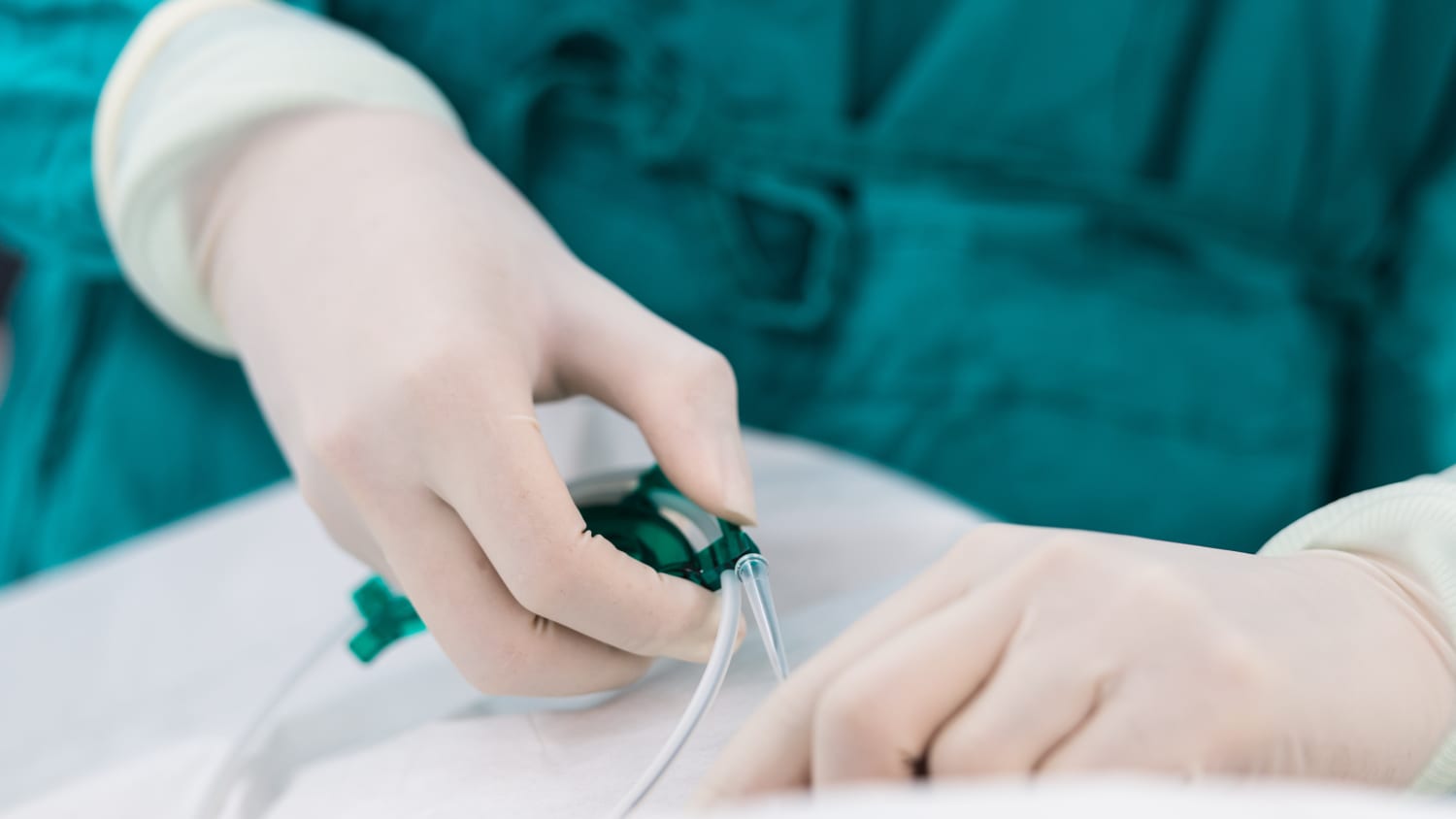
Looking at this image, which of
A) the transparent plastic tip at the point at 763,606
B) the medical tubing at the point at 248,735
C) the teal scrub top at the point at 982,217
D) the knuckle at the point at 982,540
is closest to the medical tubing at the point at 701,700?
the transparent plastic tip at the point at 763,606

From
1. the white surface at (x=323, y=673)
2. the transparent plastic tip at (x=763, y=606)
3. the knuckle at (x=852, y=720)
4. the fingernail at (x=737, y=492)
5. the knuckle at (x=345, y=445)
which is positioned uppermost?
the knuckle at (x=852, y=720)

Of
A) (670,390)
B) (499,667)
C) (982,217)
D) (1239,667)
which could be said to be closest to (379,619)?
(499,667)

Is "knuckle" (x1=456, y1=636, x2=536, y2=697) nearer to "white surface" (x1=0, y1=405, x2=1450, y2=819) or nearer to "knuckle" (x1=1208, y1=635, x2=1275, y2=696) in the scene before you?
"white surface" (x1=0, y1=405, x2=1450, y2=819)

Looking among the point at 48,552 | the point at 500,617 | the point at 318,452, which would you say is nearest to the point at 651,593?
the point at 500,617

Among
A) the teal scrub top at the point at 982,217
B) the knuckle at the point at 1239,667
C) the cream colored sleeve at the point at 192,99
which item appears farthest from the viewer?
the teal scrub top at the point at 982,217

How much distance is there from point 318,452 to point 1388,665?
1.70 feet

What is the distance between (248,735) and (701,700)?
314 millimetres

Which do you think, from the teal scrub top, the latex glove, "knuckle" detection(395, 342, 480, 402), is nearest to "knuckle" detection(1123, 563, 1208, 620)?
the latex glove

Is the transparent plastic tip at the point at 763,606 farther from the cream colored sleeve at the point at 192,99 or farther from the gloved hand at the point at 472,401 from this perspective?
the cream colored sleeve at the point at 192,99

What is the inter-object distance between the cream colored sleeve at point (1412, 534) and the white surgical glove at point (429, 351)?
0.94 feet

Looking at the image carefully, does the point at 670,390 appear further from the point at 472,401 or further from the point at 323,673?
the point at 323,673

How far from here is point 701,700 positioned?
0.46 meters

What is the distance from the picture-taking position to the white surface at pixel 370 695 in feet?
1.60

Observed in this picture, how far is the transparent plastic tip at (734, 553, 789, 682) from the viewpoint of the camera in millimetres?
501
